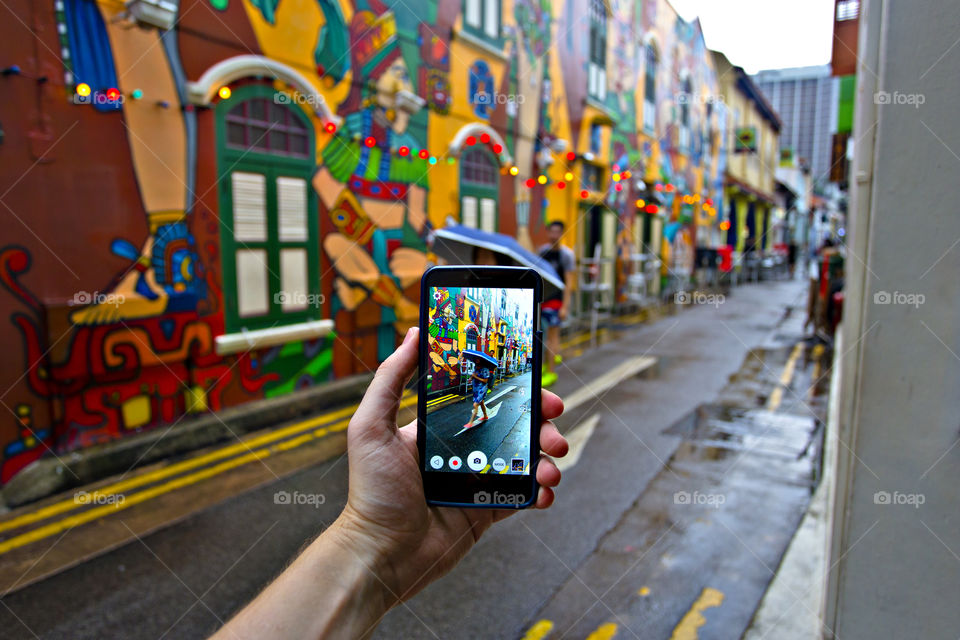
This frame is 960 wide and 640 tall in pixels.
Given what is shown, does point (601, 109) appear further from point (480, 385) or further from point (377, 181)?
point (480, 385)

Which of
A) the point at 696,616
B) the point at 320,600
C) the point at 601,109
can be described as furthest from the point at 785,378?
the point at 320,600

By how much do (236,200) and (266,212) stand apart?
1.29 feet

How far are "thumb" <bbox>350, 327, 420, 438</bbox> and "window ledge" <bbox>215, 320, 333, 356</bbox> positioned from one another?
203 inches

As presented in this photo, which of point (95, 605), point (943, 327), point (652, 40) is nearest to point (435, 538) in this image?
point (943, 327)

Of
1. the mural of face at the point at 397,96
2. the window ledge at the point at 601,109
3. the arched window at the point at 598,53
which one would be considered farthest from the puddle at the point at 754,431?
the arched window at the point at 598,53

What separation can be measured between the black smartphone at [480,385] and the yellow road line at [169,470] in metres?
4.26

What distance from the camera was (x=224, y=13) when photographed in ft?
19.6

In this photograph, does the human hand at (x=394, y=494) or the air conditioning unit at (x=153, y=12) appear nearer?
the human hand at (x=394, y=494)

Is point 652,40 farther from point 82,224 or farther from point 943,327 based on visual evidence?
point 943,327

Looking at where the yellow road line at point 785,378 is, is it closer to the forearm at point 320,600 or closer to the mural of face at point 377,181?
the mural of face at point 377,181

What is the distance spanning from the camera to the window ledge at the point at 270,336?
616cm

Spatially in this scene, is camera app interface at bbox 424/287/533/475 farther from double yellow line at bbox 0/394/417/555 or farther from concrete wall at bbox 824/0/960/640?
double yellow line at bbox 0/394/417/555

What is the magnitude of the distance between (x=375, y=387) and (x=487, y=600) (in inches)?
93.7

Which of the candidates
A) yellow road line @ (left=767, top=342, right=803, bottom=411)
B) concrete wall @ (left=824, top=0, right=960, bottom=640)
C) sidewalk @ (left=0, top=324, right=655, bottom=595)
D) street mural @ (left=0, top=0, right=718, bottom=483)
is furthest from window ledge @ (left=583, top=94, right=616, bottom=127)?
concrete wall @ (left=824, top=0, right=960, bottom=640)
